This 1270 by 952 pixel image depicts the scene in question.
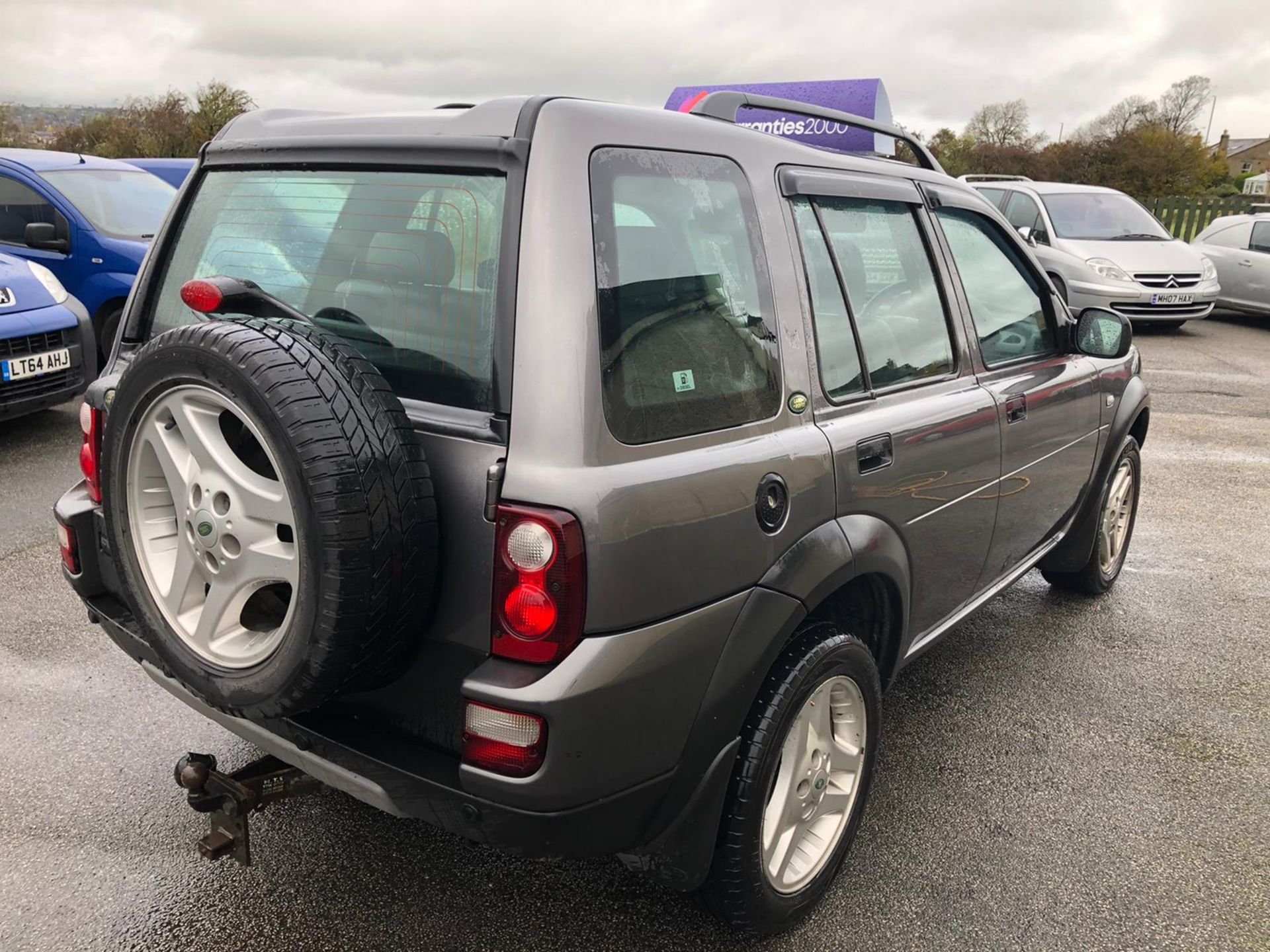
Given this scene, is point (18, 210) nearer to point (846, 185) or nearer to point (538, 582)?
point (846, 185)

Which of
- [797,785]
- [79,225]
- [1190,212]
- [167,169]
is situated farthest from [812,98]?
[1190,212]

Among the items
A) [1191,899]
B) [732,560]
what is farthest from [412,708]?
[1191,899]

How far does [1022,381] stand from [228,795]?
8.68ft

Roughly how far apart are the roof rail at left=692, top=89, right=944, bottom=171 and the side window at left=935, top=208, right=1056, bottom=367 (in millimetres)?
272

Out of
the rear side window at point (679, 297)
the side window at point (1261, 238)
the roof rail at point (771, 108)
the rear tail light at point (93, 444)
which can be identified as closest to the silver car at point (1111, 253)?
the side window at point (1261, 238)

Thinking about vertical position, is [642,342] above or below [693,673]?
above

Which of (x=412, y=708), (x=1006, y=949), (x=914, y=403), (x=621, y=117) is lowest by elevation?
(x=1006, y=949)

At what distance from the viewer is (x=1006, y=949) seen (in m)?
2.35

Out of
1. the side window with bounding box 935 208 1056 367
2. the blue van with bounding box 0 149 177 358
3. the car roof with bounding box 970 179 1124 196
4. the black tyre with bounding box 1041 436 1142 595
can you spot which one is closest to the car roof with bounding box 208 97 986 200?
the side window with bounding box 935 208 1056 367

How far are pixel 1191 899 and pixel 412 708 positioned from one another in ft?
6.81

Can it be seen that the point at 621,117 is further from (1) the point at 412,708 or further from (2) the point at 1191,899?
(2) the point at 1191,899

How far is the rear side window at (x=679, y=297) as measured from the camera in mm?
1867

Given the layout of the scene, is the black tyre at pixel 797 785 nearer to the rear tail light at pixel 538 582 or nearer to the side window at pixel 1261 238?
the rear tail light at pixel 538 582

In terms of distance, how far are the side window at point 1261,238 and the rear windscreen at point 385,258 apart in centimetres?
1495
